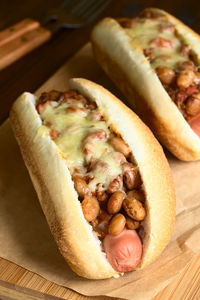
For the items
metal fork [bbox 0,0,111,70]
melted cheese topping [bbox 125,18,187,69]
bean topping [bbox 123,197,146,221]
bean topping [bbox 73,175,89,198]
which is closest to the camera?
bean topping [bbox 123,197,146,221]

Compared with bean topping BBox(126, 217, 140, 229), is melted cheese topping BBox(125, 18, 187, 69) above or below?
above

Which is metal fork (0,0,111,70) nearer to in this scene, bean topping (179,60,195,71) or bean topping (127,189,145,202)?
bean topping (179,60,195,71)

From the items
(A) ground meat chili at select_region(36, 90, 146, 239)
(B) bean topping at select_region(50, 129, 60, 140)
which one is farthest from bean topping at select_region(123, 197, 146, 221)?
(B) bean topping at select_region(50, 129, 60, 140)

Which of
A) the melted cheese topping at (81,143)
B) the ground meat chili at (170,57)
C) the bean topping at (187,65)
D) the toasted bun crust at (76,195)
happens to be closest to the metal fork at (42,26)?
the ground meat chili at (170,57)

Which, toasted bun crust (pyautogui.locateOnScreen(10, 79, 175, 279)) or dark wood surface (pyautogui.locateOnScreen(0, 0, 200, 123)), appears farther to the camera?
dark wood surface (pyautogui.locateOnScreen(0, 0, 200, 123))

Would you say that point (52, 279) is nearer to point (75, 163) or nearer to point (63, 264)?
point (63, 264)

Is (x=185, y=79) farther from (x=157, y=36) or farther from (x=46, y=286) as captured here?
(x=46, y=286)

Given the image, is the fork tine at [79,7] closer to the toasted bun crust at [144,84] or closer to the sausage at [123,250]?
the toasted bun crust at [144,84]
